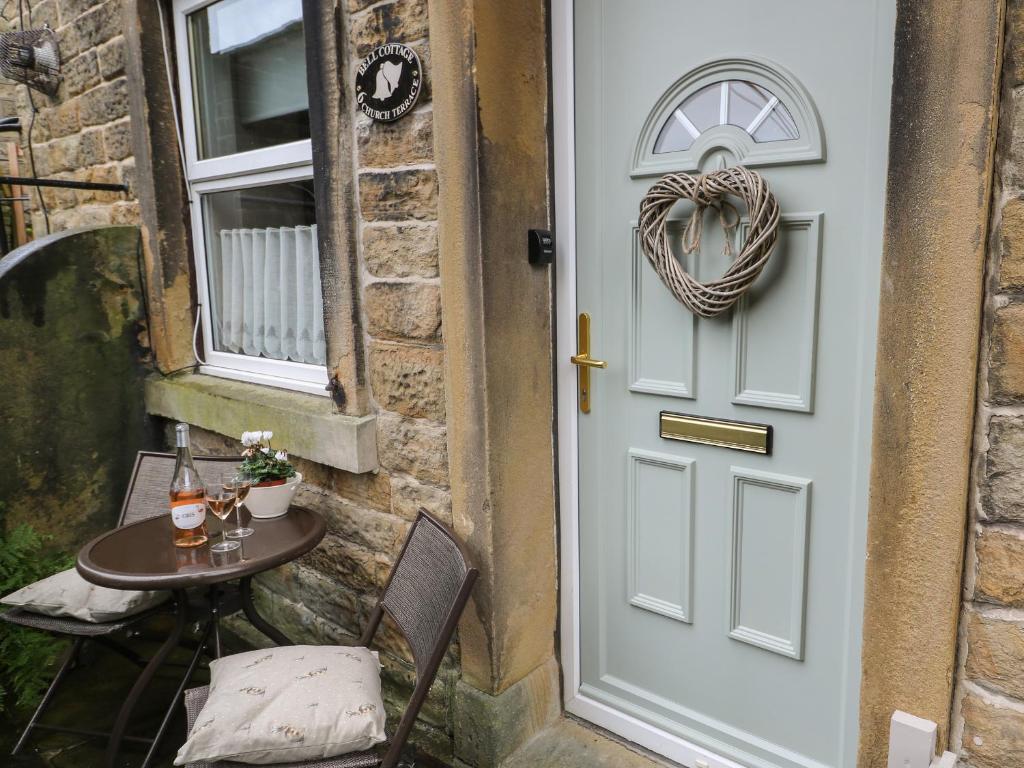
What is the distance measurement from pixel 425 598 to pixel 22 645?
182 cm

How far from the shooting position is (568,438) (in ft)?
7.67

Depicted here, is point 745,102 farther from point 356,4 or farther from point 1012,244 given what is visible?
point 356,4

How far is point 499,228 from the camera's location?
207 centimetres

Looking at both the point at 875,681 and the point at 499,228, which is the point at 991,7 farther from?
the point at 875,681

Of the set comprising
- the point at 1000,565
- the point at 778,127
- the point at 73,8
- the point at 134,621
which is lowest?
the point at 134,621

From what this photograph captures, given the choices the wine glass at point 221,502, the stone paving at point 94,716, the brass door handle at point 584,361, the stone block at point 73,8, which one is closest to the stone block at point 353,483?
the wine glass at point 221,502

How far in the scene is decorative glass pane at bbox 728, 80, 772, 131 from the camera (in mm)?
1803

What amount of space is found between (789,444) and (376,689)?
125cm

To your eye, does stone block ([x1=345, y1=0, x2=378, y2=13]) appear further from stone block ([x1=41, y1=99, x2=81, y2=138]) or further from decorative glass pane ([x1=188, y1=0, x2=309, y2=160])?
stone block ([x1=41, y1=99, x2=81, y2=138])

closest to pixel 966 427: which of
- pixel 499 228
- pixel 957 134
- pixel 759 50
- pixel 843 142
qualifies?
pixel 957 134

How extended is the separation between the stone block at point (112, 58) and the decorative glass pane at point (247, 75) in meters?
0.34

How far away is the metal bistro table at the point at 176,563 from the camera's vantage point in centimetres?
201

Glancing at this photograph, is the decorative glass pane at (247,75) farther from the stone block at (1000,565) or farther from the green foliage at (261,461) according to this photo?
the stone block at (1000,565)

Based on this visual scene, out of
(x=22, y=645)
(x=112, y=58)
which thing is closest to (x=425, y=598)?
(x=22, y=645)
